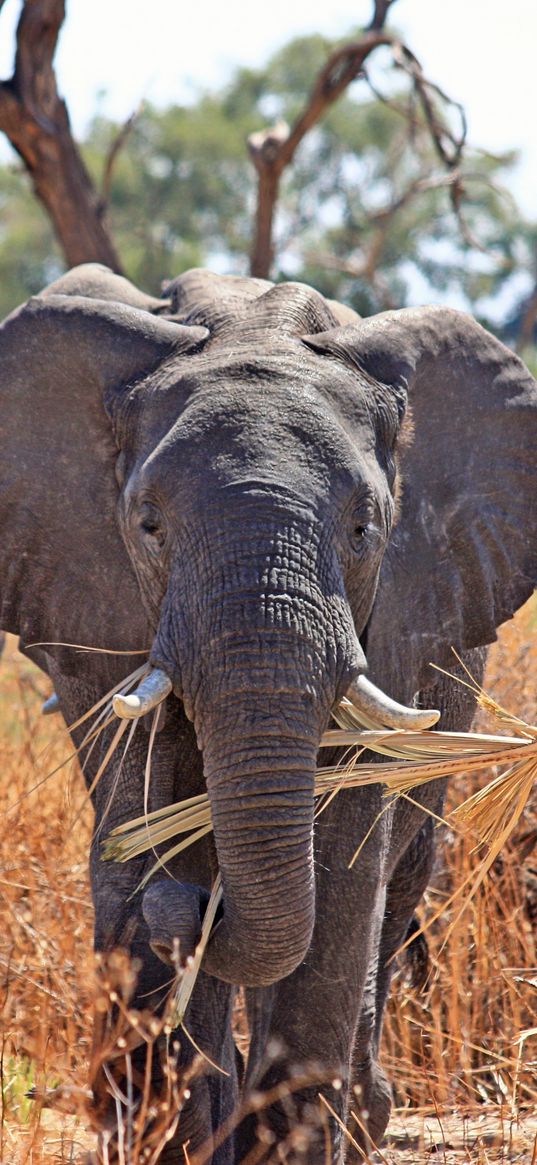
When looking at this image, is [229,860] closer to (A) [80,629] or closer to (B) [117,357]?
(A) [80,629]

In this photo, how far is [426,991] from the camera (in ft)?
16.6

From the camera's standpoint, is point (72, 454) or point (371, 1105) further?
point (371, 1105)

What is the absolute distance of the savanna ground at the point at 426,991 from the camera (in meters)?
4.04

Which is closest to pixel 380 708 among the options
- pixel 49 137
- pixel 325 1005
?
pixel 325 1005

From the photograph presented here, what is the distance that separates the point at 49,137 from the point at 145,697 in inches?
252

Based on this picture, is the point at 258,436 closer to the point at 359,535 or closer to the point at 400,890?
the point at 359,535

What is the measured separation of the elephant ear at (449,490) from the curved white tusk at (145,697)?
0.61m

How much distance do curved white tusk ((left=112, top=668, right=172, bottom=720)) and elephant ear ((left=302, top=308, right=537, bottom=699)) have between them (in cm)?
61

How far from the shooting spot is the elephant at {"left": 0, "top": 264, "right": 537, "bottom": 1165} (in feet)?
9.34

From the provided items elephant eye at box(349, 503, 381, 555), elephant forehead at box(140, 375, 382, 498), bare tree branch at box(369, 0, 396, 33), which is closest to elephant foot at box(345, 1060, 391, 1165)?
elephant eye at box(349, 503, 381, 555)

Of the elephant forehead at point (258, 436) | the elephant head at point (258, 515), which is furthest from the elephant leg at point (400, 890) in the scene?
the elephant forehead at point (258, 436)

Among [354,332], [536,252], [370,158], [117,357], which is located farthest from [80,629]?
[536,252]

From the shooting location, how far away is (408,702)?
359cm

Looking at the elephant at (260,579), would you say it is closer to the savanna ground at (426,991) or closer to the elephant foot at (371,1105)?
→ the elephant foot at (371,1105)
